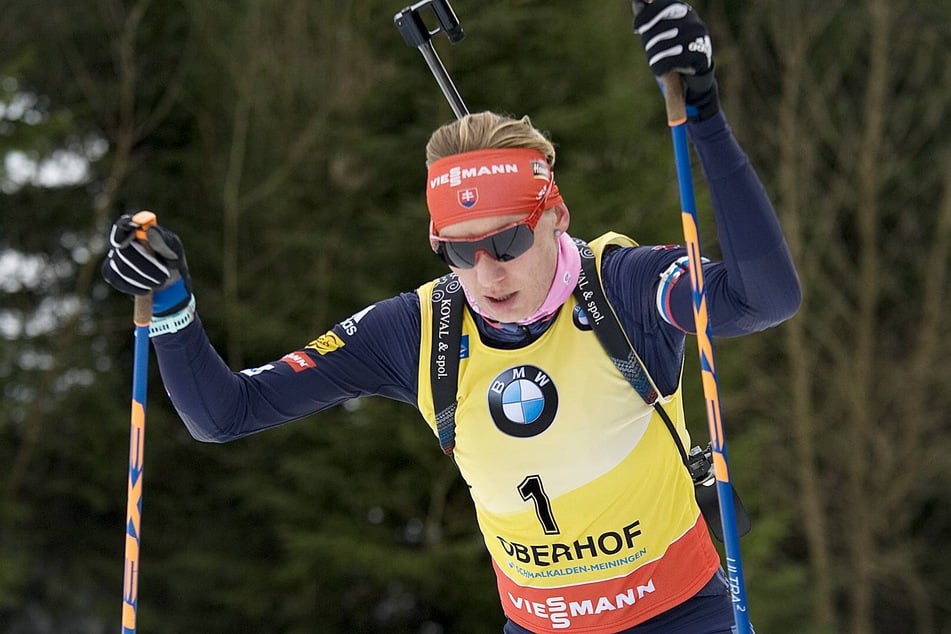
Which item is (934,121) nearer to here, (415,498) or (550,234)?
(415,498)

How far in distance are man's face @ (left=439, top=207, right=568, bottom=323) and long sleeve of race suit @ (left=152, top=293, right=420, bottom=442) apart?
0.81ft

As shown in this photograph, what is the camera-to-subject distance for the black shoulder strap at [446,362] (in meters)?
2.71

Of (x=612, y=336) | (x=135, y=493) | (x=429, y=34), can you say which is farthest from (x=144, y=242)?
(x=429, y=34)

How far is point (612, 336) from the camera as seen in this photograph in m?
2.61

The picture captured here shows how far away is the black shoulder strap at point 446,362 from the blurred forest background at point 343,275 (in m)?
5.72

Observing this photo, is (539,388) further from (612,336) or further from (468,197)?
(468,197)

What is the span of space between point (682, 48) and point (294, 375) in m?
1.18

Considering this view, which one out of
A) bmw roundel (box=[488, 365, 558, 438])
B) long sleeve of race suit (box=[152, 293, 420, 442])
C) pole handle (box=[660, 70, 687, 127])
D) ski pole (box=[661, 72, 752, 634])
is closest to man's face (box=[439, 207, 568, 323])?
bmw roundel (box=[488, 365, 558, 438])

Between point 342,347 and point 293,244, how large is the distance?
701cm

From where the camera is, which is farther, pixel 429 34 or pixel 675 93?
pixel 429 34

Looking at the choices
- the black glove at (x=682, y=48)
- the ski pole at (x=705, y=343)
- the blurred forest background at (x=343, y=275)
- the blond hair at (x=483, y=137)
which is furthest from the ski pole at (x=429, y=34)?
A: the blurred forest background at (x=343, y=275)

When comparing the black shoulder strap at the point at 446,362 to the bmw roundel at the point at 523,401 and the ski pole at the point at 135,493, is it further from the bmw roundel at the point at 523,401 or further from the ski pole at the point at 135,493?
the ski pole at the point at 135,493

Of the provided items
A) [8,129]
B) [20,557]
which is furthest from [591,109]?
[20,557]

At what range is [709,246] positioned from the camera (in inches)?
450
